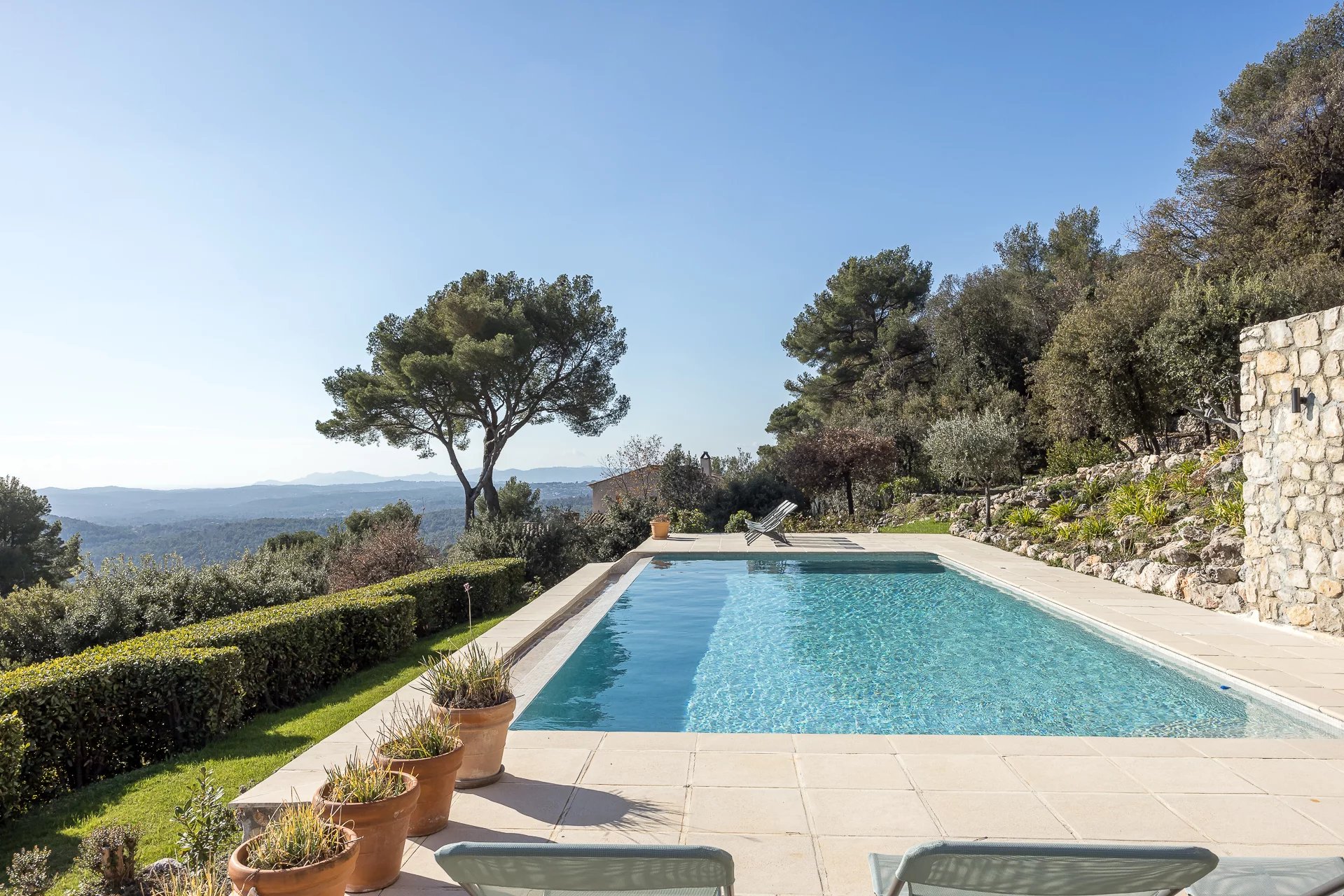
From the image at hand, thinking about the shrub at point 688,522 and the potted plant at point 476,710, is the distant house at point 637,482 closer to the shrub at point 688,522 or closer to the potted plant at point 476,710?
the shrub at point 688,522

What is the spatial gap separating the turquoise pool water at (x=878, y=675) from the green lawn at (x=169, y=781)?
63.1 inches

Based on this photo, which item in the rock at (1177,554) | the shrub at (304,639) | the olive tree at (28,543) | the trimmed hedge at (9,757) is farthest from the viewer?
the olive tree at (28,543)

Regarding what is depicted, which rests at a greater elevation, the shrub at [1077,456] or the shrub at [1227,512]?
the shrub at [1077,456]

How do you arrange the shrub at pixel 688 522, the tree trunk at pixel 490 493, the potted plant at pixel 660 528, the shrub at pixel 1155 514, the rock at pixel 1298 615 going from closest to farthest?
1. the rock at pixel 1298 615
2. the shrub at pixel 1155 514
3. the potted plant at pixel 660 528
4. the shrub at pixel 688 522
5. the tree trunk at pixel 490 493

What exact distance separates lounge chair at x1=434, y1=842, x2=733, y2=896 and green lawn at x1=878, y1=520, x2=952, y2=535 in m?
14.1

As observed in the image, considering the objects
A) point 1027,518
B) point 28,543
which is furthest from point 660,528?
point 28,543

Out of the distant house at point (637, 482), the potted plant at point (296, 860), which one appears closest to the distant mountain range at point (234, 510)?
the distant house at point (637, 482)

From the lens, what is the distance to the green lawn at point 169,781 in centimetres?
358

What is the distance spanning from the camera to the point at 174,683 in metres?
4.92

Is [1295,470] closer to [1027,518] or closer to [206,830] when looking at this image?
[1027,518]

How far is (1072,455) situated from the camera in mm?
16328

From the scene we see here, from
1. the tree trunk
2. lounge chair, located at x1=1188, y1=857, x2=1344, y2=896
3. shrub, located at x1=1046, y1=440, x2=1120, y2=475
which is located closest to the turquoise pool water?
lounge chair, located at x1=1188, y1=857, x2=1344, y2=896

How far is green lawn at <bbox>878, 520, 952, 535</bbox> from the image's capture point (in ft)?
48.8

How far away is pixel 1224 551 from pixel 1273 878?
715 centimetres
